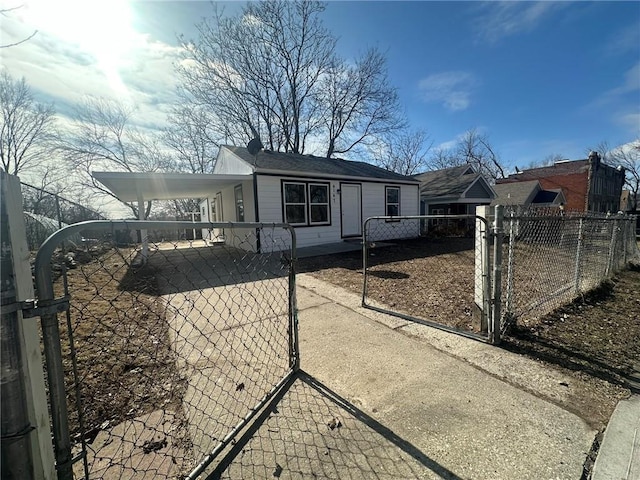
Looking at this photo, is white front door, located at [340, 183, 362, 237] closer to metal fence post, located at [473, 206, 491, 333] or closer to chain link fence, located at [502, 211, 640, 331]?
chain link fence, located at [502, 211, 640, 331]

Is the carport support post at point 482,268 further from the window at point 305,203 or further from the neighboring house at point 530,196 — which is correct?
the neighboring house at point 530,196

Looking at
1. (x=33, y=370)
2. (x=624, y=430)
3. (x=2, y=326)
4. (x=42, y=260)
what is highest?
(x=42, y=260)

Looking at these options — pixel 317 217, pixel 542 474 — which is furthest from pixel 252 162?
pixel 542 474

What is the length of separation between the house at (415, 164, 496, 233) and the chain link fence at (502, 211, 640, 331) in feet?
34.4

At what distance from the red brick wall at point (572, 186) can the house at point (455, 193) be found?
15161 mm

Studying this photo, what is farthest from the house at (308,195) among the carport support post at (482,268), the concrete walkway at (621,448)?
the concrete walkway at (621,448)

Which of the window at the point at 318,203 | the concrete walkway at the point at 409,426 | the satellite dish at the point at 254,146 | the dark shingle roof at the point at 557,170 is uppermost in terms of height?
the dark shingle roof at the point at 557,170

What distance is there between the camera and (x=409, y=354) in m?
2.97

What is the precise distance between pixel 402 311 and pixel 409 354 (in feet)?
4.46

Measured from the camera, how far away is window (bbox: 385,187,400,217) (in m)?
13.8

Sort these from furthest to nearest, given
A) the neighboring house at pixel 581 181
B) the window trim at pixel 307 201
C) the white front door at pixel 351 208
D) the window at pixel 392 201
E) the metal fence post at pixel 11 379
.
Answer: the neighboring house at pixel 581 181, the window at pixel 392 201, the white front door at pixel 351 208, the window trim at pixel 307 201, the metal fence post at pixel 11 379

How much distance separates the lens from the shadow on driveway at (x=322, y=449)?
168cm

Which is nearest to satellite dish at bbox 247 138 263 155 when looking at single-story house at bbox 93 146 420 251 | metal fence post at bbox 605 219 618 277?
single-story house at bbox 93 146 420 251

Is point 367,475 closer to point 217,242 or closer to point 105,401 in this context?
point 105,401
